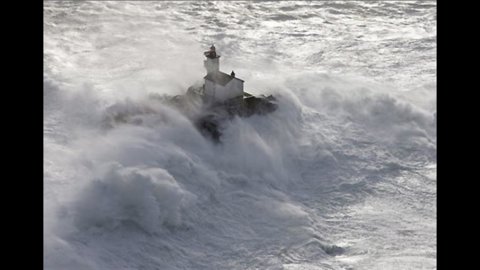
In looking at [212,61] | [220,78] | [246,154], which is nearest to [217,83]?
[220,78]

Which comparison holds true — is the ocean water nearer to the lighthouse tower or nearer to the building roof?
the building roof

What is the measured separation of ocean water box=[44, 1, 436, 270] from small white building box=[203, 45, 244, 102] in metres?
1.03

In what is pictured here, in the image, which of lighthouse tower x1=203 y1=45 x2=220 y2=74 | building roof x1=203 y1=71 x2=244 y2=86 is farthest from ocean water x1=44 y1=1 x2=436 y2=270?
lighthouse tower x1=203 y1=45 x2=220 y2=74

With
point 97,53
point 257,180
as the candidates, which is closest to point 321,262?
point 257,180

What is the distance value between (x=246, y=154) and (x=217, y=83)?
2595mm

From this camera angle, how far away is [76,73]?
31.1 meters

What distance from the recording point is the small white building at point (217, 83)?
24.9 meters

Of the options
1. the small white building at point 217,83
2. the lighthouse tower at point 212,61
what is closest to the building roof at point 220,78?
the small white building at point 217,83

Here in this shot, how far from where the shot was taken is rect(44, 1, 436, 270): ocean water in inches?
784

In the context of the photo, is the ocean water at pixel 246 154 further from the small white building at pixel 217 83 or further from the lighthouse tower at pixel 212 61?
the lighthouse tower at pixel 212 61

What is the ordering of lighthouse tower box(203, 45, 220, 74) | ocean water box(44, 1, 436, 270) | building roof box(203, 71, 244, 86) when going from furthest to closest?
lighthouse tower box(203, 45, 220, 74)
building roof box(203, 71, 244, 86)
ocean water box(44, 1, 436, 270)
